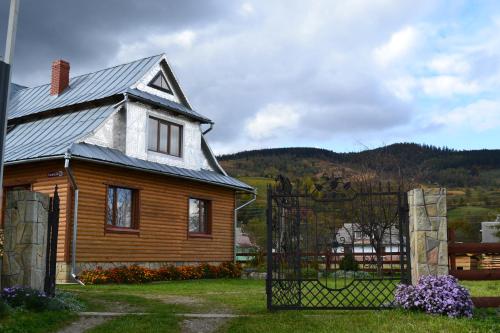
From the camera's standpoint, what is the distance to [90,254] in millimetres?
16062

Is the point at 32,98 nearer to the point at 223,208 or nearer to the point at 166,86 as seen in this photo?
the point at 166,86

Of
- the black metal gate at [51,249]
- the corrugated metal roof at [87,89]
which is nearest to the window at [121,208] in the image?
the corrugated metal roof at [87,89]

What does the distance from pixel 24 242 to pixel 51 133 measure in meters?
9.89

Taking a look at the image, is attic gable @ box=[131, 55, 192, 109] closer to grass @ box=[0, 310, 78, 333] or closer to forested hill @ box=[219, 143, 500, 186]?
grass @ box=[0, 310, 78, 333]

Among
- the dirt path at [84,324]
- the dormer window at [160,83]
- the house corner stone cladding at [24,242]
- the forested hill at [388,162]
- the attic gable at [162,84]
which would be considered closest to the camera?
the dirt path at [84,324]

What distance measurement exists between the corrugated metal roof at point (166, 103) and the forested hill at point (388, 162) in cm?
1368

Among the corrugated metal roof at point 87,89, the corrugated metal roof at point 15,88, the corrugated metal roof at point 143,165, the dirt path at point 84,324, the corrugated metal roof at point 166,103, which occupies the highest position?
the corrugated metal roof at point 15,88

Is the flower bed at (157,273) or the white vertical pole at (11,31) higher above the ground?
the white vertical pole at (11,31)

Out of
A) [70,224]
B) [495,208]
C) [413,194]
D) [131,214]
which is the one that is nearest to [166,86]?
[131,214]

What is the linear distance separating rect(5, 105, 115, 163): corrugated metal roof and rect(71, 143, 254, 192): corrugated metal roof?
17.5 inches

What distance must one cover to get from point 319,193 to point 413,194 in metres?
1.72

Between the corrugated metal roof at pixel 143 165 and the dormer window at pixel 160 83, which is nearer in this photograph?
the corrugated metal roof at pixel 143 165

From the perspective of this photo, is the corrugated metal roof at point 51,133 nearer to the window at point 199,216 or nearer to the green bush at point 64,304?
the window at point 199,216

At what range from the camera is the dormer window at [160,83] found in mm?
19922
